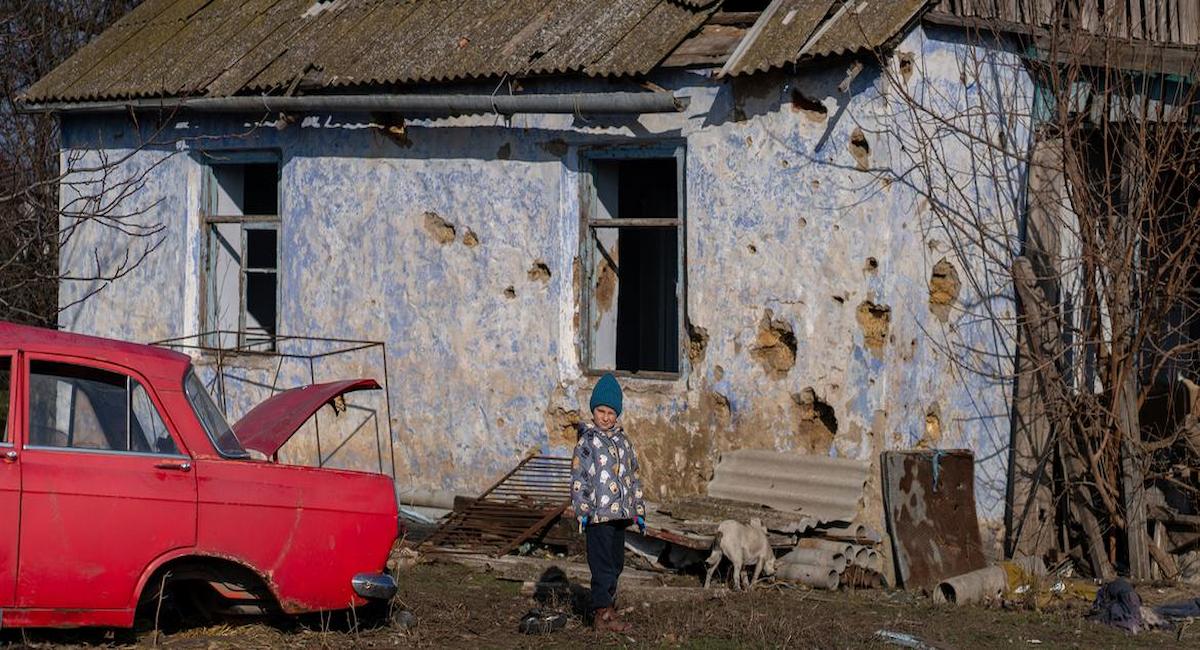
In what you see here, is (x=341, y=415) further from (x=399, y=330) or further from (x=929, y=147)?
(x=929, y=147)

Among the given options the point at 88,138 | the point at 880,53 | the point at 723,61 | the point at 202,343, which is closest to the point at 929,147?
the point at 880,53

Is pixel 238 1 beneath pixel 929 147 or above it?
above

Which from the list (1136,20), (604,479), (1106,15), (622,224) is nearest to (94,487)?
(604,479)

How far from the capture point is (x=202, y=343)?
12422 mm

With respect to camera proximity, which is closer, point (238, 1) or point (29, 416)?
point (29, 416)

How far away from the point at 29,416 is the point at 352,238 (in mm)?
5238

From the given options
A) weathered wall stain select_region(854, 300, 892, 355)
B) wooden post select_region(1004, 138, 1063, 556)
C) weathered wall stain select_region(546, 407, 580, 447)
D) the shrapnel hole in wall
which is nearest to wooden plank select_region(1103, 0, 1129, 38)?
wooden post select_region(1004, 138, 1063, 556)

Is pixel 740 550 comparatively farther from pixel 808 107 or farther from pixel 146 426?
pixel 146 426

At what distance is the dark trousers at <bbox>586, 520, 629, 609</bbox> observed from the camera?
24.5ft

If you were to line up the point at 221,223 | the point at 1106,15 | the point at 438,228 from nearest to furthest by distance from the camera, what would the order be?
the point at 1106,15 < the point at 438,228 < the point at 221,223

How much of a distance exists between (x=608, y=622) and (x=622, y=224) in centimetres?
366

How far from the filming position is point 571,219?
1058cm

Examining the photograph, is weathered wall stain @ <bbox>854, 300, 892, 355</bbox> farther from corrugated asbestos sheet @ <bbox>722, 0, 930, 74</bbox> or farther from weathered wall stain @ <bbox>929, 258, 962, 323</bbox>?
corrugated asbestos sheet @ <bbox>722, 0, 930, 74</bbox>

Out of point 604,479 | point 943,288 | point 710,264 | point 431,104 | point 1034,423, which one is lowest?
point 604,479
